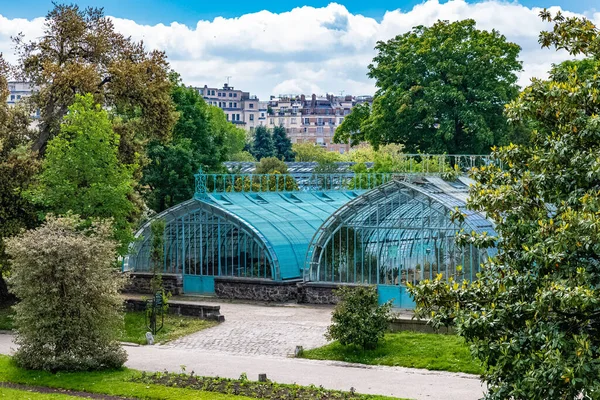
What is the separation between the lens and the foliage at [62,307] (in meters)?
23.8

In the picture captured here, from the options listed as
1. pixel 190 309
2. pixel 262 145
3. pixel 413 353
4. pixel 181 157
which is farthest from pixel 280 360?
pixel 262 145

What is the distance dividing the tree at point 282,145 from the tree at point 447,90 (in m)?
55.3

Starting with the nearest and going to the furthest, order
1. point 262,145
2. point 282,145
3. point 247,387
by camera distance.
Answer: point 247,387, point 262,145, point 282,145

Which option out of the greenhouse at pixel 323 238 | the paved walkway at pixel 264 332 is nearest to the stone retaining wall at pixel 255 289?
the greenhouse at pixel 323 238

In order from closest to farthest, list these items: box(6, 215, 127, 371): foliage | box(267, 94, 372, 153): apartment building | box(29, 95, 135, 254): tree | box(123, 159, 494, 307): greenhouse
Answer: box(6, 215, 127, 371): foliage → box(29, 95, 135, 254): tree → box(123, 159, 494, 307): greenhouse → box(267, 94, 372, 153): apartment building

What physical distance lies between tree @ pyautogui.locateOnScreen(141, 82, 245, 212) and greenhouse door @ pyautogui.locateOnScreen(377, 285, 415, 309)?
1875 cm

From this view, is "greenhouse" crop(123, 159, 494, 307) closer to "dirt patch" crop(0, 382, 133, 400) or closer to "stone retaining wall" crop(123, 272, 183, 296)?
"stone retaining wall" crop(123, 272, 183, 296)

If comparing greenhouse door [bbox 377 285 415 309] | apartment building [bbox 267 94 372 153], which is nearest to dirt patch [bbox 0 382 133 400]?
greenhouse door [bbox 377 285 415 309]

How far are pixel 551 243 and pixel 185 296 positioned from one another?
87.5ft

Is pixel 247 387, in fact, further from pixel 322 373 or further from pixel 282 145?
pixel 282 145

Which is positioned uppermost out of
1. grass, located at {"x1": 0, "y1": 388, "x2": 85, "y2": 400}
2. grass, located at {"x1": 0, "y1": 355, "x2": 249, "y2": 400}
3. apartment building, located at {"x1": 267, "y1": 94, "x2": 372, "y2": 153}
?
apartment building, located at {"x1": 267, "y1": 94, "x2": 372, "y2": 153}

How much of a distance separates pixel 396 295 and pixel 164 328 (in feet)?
28.1

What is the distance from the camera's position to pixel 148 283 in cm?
3891

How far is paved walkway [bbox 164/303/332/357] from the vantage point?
27.5 meters
